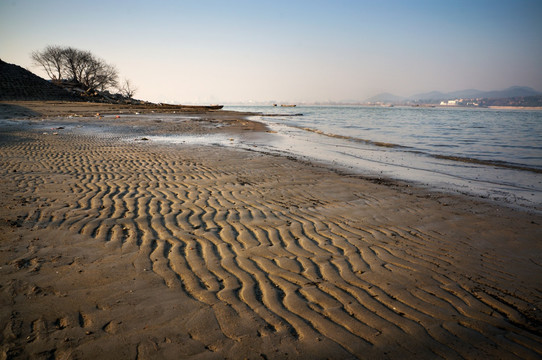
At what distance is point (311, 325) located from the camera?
2582 millimetres

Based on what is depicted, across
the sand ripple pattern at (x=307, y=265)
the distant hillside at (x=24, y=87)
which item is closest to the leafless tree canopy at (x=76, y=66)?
the distant hillside at (x=24, y=87)

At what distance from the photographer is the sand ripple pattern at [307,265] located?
2553mm

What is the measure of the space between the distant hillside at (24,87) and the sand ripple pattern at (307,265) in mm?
41658

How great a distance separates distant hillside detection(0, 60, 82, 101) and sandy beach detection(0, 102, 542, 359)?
42032 mm

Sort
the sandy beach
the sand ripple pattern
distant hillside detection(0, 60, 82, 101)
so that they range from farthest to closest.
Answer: distant hillside detection(0, 60, 82, 101), the sand ripple pattern, the sandy beach

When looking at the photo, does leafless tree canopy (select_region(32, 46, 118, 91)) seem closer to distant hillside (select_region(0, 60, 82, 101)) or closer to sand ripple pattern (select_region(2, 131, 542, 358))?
distant hillside (select_region(0, 60, 82, 101))

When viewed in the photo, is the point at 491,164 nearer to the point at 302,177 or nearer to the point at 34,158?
the point at 302,177

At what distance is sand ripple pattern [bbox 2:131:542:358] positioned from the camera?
2553 millimetres

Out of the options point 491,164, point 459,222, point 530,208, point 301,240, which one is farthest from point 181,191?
point 491,164

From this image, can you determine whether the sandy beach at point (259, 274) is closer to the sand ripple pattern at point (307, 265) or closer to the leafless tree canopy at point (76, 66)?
the sand ripple pattern at point (307, 265)

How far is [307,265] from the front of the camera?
3.62m

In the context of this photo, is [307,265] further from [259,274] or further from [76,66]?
[76,66]

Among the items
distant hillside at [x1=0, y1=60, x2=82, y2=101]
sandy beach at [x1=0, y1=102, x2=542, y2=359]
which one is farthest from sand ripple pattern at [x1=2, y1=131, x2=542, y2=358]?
distant hillside at [x1=0, y1=60, x2=82, y2=101]

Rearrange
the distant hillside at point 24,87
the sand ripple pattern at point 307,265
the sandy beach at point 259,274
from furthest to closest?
the distant hillside at point 24,87 → the sand ripple pattern at point 307,265 → the sandy beach at point 259,274
